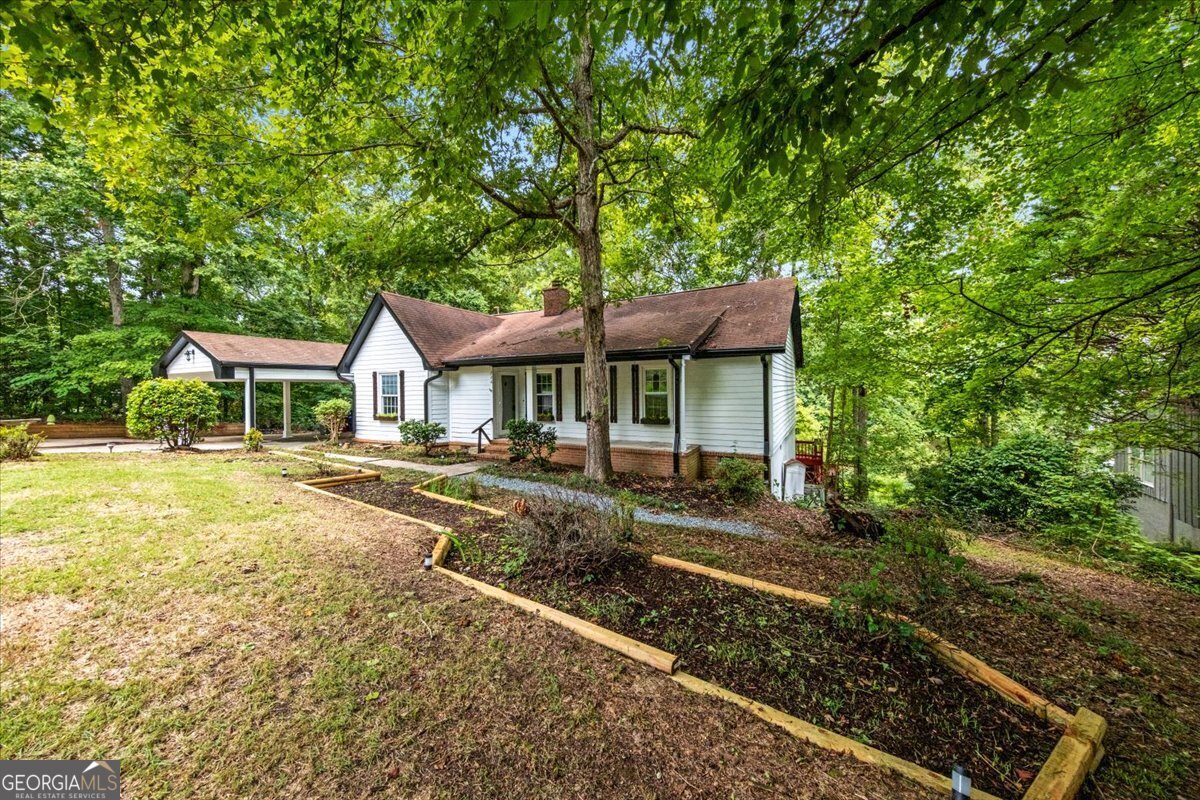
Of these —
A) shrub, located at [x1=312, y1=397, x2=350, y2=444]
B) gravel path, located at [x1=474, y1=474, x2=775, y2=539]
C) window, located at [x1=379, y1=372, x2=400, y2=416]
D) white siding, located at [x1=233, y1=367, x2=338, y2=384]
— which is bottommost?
gravel path, located at [x1=474, y1=474, x2=775, y2=539]

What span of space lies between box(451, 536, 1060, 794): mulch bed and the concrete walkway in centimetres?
624

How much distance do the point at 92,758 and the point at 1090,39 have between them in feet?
21.9

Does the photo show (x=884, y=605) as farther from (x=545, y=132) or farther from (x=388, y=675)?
(x=545, y=132)

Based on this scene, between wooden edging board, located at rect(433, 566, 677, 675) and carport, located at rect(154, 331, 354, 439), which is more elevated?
carport, located at rect(154, 331, 354, 439)

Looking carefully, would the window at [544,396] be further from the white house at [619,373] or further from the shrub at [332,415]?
the shrub at [332,415]

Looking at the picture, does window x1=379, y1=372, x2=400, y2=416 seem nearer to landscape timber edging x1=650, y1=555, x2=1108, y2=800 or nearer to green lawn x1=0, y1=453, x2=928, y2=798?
green lawn x1=0, y1=453, x2=928, y2=798

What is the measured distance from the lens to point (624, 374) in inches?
446

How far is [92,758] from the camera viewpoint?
2191mm

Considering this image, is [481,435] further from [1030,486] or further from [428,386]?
[1030,486]

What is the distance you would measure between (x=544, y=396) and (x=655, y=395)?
3.59m

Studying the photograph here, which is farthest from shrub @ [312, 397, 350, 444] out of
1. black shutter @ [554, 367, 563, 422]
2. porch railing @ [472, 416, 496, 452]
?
black shutter @ [554, 367, 563, 422]

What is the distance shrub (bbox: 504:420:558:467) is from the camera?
1060 cm

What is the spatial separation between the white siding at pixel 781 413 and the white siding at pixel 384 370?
10.8 m

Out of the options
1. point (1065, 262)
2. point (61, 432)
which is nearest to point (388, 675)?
point (1065, 262)
